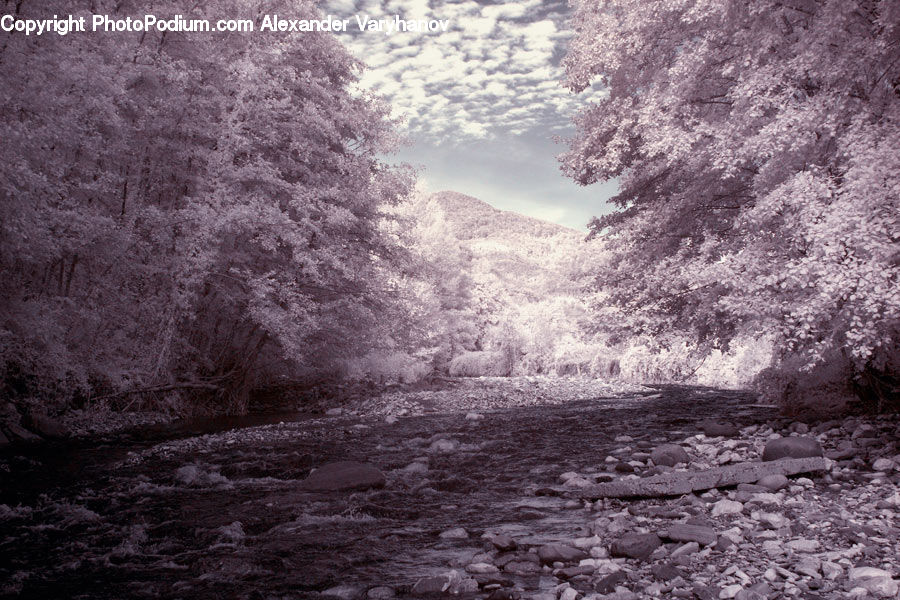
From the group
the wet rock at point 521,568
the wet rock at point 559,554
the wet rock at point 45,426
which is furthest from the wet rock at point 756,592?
the wet rock at point 45,426

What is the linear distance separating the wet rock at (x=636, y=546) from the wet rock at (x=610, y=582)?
1.27ft

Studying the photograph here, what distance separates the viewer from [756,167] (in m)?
11.6

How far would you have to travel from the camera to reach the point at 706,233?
489 inches

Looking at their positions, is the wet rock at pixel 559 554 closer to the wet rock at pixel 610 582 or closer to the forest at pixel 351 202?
the wet rock at pixel 610 582

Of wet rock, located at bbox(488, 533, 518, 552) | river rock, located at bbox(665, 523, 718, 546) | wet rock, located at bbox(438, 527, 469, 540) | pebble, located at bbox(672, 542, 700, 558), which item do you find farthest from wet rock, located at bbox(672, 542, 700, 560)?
wet rock, located at bbox(438, 527, 469, 540)

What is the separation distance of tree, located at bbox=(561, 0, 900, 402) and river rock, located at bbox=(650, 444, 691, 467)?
2.29 meters

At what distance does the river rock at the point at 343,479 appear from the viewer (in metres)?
7.47

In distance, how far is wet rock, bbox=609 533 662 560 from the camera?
4594 mm

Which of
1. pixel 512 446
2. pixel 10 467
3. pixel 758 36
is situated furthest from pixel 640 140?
pixel 10 467

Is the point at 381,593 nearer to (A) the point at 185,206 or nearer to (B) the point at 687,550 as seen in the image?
(B) the point at 687,550

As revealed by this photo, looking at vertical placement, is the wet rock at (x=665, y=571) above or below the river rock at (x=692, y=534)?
below

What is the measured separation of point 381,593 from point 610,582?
170 centimetres

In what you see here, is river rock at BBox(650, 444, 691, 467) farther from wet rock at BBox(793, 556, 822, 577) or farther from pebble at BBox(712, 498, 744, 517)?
wet rock at BBox(793, 556, 822, 577)

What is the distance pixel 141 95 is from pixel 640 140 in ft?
40.7
